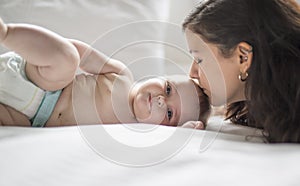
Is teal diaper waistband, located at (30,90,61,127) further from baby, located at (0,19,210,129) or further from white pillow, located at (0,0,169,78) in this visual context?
white pillow, located at (0,0,169,78)

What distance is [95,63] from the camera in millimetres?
1100

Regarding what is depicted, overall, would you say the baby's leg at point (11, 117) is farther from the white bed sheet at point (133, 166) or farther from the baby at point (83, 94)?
the white bed sheet at point (133, 166)

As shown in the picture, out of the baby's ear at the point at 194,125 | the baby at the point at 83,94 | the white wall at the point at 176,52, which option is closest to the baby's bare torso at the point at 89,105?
the baby at the point at 83,94

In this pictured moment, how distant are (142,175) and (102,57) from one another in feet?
1.44

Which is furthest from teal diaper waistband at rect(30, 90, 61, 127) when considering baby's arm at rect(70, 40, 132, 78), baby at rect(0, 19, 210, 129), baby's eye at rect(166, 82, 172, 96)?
baby's eye at rect(166, 82, 172, 96)

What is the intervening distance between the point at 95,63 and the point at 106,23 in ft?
0.78

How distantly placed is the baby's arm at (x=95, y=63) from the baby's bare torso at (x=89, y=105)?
25 mm

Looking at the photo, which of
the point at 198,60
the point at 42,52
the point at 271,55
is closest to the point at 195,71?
the point at 198,60

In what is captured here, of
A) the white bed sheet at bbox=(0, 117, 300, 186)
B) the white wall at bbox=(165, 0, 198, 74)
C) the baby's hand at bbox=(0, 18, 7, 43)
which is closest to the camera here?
the white bed sheet at bbox=(0, 117, 300, 186)

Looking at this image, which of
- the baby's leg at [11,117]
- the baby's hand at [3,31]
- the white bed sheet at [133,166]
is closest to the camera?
the white bed sheet at [133,166]

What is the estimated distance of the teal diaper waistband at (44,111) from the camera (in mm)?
1010

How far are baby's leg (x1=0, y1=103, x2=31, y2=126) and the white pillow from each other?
32cm

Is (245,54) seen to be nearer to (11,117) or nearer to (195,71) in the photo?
(195,71)

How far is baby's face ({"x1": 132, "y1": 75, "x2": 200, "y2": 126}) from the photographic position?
1.04 m
